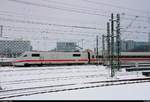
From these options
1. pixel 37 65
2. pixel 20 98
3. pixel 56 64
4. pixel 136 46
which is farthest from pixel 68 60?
pixel 20 98

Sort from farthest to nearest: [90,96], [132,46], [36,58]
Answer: [132,46], [36,58], [90,96]

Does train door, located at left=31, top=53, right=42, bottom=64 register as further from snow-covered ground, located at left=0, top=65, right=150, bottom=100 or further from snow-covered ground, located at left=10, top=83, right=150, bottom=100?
snow-covered ground, located at left=10, top=83, right=150, bottom=100

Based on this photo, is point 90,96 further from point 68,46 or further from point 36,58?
point 68,46

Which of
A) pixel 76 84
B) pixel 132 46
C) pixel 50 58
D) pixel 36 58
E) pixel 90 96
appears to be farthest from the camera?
pixel 132 46

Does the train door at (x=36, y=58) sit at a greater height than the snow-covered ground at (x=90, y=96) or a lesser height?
greater

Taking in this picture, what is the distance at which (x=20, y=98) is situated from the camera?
12.3 m

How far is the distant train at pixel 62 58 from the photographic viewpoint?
41.5 m

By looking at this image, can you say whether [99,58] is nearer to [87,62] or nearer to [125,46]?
[87,62]

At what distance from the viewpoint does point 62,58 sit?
148ft

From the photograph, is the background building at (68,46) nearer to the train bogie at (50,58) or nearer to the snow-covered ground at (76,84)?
the train bogie at (50,58)

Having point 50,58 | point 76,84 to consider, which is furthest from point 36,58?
point 76,84

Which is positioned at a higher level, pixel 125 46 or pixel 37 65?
pixel 125 46

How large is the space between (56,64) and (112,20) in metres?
23.1

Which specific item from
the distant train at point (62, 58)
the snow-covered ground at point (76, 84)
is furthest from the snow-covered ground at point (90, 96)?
the distant train at point (62, 58)
